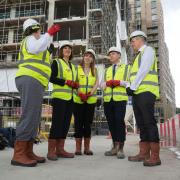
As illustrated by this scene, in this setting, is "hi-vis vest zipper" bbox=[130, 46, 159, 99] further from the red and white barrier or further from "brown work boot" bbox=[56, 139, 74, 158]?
the red and white barrier

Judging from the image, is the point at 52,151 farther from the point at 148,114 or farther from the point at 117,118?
the point at 148,114

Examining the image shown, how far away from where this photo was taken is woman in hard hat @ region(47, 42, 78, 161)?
3908mm

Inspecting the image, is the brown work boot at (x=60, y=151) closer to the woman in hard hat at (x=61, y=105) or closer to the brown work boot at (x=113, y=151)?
the woman in hard hat at (x=61, y=105)

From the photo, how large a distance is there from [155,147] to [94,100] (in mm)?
1480

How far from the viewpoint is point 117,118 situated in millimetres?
A: 4258

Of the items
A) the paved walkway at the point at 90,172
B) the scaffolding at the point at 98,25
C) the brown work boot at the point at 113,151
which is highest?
the scaffolding at the point at 98,25

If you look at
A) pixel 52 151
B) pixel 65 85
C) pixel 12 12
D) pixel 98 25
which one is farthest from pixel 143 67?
pixel 12 12

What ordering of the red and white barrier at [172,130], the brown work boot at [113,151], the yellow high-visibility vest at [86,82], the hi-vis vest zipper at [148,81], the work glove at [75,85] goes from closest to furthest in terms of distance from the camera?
the hi-vis vest zipper at [148,81]
the work glove at [75,85]
the brown work boot at [113,151]
the yellow high-visibility vest at [86,82]
the red and white barrier at [172,130]

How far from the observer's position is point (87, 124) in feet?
14.6

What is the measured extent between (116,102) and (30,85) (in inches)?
58.8

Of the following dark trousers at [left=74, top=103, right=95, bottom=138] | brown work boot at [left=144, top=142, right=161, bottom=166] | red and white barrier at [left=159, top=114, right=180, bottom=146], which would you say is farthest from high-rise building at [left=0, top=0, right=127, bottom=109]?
brown work boot at [left=144, top=142, right=161, bottom=166]

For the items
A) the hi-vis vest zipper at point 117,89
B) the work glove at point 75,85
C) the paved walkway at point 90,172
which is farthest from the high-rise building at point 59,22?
the paved walkway at point 90,172

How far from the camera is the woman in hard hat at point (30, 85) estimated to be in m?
3.24

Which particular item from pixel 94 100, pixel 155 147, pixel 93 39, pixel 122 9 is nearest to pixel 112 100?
→ pixel 94 100
